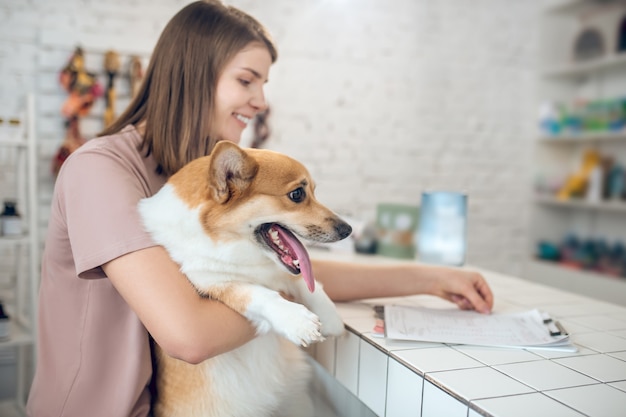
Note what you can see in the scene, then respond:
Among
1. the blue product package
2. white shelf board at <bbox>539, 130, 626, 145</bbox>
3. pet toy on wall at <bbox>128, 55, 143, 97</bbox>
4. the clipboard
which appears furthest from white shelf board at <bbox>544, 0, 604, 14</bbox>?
the clipboard

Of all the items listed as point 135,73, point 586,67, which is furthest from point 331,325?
point 586,67

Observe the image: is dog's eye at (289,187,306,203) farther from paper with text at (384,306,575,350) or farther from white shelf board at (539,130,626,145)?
white shelf board at (539,130,626,145)

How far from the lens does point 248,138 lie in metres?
2.98

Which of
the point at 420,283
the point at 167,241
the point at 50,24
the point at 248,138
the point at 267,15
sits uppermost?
the point at 267,15

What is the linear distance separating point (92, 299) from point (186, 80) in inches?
19.4

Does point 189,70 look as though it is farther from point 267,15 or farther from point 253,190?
point 267,15

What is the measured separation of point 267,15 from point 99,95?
1.02 m

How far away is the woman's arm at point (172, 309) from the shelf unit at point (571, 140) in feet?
9.81

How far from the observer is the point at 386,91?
3.30m

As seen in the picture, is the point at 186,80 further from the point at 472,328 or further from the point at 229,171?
the point at 472,328

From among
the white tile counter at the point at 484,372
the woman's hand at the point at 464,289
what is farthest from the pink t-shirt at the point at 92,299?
the woman's hand at the point at 464,289

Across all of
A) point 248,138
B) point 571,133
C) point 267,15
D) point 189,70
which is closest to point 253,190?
point 189,70

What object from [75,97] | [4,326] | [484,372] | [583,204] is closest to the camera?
[484,372]

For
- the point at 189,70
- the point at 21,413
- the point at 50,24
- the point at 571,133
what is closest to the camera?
the point at 189,70
